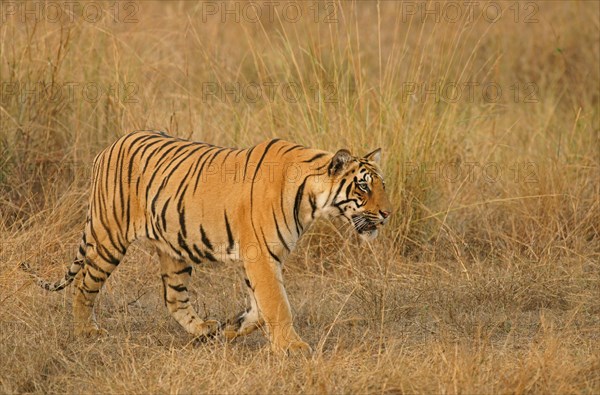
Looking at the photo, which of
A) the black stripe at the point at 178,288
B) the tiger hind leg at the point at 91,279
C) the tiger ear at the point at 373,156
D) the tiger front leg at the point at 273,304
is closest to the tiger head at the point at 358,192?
the tiger ear at the point at 373,156

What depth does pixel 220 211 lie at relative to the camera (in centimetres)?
460

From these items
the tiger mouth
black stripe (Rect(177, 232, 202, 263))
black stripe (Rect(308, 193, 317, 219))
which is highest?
black stripe (Rect(308, 193, 317, 219))

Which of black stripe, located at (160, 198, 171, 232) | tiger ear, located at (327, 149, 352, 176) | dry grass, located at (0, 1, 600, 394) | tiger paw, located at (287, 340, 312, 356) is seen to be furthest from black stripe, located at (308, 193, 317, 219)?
black stripe, located at (160, 198, 171, 232)

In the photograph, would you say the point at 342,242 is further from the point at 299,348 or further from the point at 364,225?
the point at 299,348

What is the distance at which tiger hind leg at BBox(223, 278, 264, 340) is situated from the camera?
15.3ft

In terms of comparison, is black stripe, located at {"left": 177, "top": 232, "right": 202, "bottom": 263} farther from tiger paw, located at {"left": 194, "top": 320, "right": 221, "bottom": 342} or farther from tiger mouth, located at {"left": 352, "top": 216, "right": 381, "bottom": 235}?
tiger mouth, located at {"left": 352, "top": 216, "right": 381, "bottom": 235}

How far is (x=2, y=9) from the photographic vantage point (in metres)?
7.01

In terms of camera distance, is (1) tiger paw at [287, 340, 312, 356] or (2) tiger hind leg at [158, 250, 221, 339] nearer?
(1) tiger paw at [287, 340, 312, 356]

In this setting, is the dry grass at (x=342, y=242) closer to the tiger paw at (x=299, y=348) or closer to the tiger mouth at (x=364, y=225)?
the tiger paw at (x=299, y=348)

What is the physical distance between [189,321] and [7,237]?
4.67 ft

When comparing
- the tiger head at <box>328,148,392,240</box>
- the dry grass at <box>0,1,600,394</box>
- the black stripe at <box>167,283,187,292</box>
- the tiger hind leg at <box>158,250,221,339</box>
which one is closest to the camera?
the dry grass at <box>0,1,600,394</box>

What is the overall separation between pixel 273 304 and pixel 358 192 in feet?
2.00

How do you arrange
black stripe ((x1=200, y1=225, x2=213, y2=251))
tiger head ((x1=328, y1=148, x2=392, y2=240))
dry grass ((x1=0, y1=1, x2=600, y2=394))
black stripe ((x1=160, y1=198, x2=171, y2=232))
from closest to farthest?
dry grass ((x1=0, y1=1, x2=600, y2=394))
tiger head ((x1=328, y1=148, x2=392, y2=240))
black stripe ((x1=200, y1=225, x2=213, y2=251))
black stripe ((x1=160, y1=198, x2=171, y2=232))

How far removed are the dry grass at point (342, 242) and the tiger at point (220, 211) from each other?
160 mm
